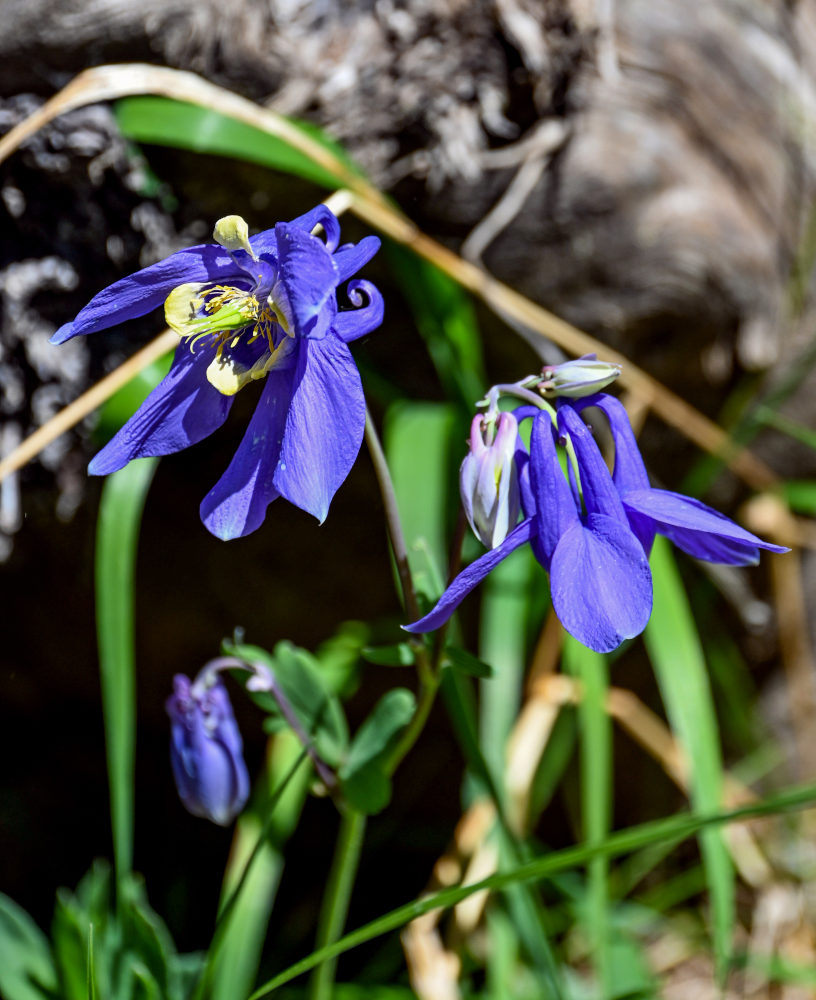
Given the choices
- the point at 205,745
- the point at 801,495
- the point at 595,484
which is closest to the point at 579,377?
the point at 595,484

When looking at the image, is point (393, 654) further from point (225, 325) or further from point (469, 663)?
point (225, 325)

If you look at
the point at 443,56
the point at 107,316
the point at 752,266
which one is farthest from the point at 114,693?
the point at 752,266

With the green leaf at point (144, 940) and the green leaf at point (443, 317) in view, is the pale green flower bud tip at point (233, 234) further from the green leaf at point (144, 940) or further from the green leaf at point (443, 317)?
the green leaf at point (144, 940)

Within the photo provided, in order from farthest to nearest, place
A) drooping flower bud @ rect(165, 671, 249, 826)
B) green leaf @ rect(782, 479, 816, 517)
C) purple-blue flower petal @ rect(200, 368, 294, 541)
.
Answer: green leaf @ rect(782, 479, 816, 517) → drooping flower bud @ rect(165, 671, 249, 826) → purple-blue flower petal @ rect(200, 368, 294, 541)

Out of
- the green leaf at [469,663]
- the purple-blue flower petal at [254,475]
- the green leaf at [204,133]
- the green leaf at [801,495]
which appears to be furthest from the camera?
the green leaf at [801,495]

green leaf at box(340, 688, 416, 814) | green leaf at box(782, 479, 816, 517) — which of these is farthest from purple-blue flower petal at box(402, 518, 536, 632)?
green leaf at box(782, 479, 816, 517)

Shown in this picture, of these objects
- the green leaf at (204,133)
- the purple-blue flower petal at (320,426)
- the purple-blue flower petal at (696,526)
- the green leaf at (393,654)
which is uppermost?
the green leaf at (204,133)

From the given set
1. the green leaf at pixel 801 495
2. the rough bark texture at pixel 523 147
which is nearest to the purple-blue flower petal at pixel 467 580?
the rough bark texture at pixel 523 147

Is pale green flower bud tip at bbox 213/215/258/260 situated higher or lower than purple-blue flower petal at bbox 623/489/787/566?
higher

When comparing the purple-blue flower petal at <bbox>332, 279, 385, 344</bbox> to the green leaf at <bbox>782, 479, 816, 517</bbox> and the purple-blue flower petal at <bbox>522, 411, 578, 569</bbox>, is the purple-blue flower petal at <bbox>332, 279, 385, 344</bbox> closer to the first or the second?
the purple-blue flower petal at <bbox>522, 411, 578, 569</bbox>
